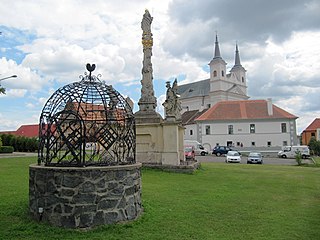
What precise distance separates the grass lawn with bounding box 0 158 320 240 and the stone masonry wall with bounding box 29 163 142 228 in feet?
0.71

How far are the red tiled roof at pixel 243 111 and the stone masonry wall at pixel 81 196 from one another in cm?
4782

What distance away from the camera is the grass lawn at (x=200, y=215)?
21.9ft

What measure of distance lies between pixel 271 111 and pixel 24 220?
4980 centimetres

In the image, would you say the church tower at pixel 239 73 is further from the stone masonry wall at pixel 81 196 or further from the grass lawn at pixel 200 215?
the stone masonry wall at pixel 81 196

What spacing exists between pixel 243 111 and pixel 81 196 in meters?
50.1

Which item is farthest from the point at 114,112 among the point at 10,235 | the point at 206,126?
the point at 206,126

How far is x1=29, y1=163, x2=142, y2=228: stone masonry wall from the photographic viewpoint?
6879 millimetres

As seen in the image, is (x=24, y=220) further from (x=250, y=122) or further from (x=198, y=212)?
(x=250, y=122)

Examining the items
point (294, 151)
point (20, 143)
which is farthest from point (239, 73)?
point (20, 143)

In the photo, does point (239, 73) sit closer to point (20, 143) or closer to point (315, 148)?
point (315, 148)

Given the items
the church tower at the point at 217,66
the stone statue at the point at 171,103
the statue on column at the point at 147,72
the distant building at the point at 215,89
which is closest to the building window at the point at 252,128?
the distant building at the point at 215,89

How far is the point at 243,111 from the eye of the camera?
54.4m

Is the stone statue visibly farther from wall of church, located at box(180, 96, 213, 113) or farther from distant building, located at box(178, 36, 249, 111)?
wall of church, located at box(180, 96, 213, 113)

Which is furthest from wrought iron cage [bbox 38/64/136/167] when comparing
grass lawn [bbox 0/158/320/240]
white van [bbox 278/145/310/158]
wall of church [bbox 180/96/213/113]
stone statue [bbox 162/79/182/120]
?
wall of church [bbox 180/96/213/113]
